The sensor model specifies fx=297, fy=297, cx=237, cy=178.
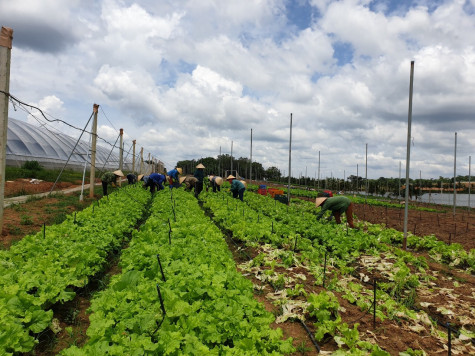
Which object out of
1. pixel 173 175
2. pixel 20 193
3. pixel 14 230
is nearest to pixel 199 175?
pixel 173 175

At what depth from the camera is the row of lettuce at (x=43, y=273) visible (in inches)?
122

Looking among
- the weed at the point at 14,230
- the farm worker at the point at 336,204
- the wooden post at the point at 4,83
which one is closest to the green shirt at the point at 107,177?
the weed at the point at 14,230

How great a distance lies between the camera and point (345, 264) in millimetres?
6730

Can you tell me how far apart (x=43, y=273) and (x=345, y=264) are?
584 cm

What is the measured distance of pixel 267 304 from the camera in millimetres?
4926

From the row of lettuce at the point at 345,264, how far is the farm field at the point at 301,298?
2 cm

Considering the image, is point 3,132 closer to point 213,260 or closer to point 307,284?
point 213,260

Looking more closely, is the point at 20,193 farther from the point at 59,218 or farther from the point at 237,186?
the point at 237,186

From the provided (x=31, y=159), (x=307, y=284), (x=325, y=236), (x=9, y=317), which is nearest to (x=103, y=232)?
(x=9, y=317)

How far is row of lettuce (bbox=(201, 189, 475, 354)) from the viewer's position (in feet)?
13.6

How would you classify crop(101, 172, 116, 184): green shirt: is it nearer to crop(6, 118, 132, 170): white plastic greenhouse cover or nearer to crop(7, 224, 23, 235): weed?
crop(7, 224, 23, 235): weed

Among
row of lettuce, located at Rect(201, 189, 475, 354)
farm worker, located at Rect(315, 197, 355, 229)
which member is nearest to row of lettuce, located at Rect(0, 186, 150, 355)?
row of lettuce, located at Rect(201, 189, 475, 354)

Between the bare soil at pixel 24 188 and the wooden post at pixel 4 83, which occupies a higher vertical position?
the wooden post at pixel 4 83

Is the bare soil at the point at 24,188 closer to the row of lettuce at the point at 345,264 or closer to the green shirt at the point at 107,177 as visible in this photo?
the green shirt at the point at 107,177
